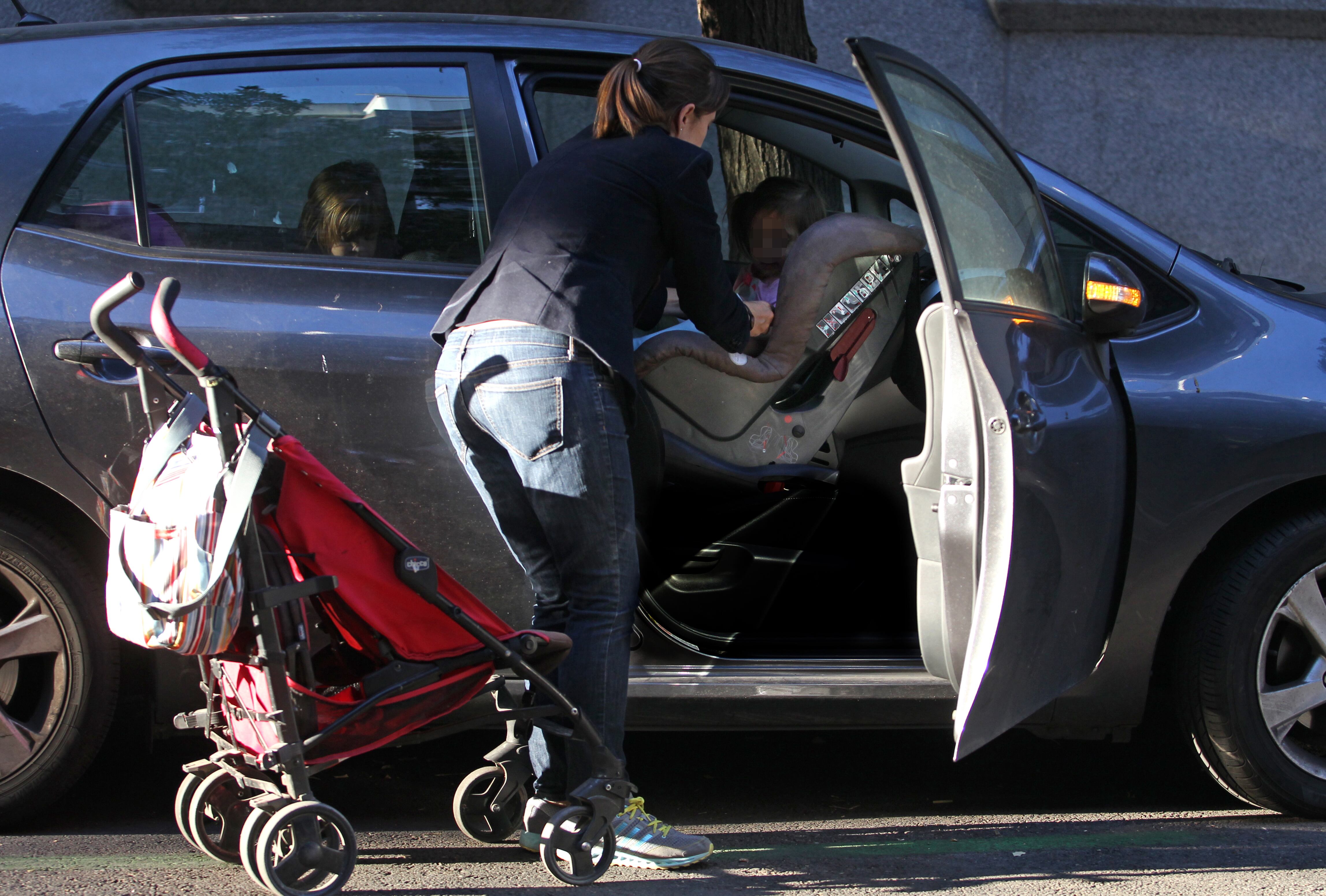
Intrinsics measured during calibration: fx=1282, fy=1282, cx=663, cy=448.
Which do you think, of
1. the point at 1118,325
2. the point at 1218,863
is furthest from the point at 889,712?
the point at 1118,325

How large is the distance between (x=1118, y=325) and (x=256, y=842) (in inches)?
76.7

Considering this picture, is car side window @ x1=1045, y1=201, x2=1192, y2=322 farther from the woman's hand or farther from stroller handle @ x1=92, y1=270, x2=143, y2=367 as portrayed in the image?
stroller handle @ x1=92, y1=270, x2=143, y2=367

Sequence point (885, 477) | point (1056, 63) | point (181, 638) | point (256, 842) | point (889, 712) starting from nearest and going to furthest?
point (181, 638) < point (256, 842) < point (889, 712) < point (885, 477) < point (1056, 63)

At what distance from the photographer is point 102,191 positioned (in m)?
2.72

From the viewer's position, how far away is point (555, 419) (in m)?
2.40

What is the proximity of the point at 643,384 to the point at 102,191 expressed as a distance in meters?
1.26

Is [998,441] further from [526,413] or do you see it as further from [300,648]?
[300,648]

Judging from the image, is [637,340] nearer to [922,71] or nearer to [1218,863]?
[922,71]

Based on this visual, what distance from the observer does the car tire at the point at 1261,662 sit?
9.16ft

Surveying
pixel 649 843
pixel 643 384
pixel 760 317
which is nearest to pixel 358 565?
pixel 649 843

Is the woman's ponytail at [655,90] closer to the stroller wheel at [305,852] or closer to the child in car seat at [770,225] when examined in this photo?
the child in car seat at [770,225]

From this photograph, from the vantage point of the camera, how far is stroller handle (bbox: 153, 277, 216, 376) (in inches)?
80.9

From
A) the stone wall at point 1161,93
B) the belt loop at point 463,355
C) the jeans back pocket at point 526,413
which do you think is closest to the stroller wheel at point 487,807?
the jeans back pocket at point 526,413

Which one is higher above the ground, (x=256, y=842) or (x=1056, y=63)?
(x=1056, y=63)
